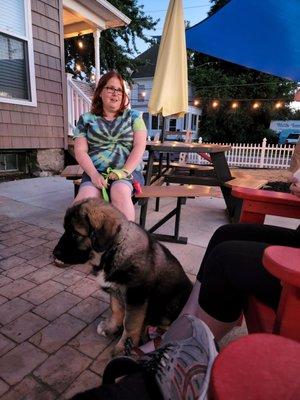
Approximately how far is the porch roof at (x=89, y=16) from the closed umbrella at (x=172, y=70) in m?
4.27

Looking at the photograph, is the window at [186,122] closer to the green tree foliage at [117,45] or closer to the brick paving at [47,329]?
the green tree foliage at [117,45]

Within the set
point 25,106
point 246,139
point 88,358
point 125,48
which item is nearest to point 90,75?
point 125,48

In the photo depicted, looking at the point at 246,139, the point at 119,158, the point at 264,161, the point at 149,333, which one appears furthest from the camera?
the point at 246,139

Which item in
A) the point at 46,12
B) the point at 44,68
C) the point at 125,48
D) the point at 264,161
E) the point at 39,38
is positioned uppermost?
the point at 125,48

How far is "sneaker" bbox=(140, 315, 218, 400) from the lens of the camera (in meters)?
0.80

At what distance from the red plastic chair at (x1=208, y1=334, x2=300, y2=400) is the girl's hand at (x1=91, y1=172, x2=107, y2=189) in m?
2.27

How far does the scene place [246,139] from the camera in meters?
27.8

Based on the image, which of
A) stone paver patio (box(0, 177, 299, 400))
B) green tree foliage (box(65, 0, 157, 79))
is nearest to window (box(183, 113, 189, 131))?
green tree foliage (box(65, 0, 157, 79))

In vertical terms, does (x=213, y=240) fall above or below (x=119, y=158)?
below

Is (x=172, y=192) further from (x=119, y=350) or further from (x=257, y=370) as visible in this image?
(x=257, y=370)

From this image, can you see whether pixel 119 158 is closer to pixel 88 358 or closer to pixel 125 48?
pixel 88 358

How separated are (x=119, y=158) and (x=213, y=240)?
1.58m

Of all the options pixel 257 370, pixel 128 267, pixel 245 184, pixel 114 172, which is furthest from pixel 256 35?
pixel 257 370

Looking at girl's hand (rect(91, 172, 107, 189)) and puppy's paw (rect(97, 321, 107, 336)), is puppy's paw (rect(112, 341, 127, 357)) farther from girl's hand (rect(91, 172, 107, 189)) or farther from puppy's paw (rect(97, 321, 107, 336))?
girl's hand (rect(91, 172, 107, 189))
